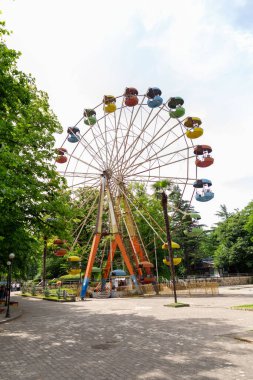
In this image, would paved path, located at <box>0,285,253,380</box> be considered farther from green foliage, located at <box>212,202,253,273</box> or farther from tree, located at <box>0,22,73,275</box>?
green foliage, located at <box>212,202,253,273</box>

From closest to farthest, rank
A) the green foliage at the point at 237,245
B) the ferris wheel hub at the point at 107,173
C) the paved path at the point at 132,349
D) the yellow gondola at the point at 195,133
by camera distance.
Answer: the paved path at the point at 132,349, the yellow gondola at the point at 195,133, the ferris wheel hub at the point at 107,173, the green foliage at the point at 237,245

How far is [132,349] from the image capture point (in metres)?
9.88

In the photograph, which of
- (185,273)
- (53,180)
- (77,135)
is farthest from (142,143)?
(185,273)

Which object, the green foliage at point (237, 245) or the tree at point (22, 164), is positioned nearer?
the tree at point (22, 164)

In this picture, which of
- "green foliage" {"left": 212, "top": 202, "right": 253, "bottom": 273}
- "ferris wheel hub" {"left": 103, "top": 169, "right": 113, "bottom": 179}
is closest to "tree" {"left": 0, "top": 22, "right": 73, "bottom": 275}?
"ferris wheel hub" {"left": 103, "top": 169, "right": 113, "bottom": 179}

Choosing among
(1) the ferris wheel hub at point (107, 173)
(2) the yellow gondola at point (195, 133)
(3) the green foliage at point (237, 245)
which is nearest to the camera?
(2) the yellow gondola at point (195, 133)

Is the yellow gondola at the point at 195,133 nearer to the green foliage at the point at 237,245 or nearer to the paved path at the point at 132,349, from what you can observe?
the paved path at the point at 132,349

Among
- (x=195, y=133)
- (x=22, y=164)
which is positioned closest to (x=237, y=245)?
(x=195, y=133)

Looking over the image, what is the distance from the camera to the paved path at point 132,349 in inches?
298

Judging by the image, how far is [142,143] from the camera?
32531 mm

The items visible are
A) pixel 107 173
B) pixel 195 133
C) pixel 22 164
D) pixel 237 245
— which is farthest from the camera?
pixel 237 245

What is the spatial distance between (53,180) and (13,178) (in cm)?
481

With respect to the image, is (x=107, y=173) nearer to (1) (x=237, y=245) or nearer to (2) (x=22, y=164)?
(2) (x=22, y=164)

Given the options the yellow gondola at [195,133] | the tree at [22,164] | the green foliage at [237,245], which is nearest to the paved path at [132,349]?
the tree at [22,164]
